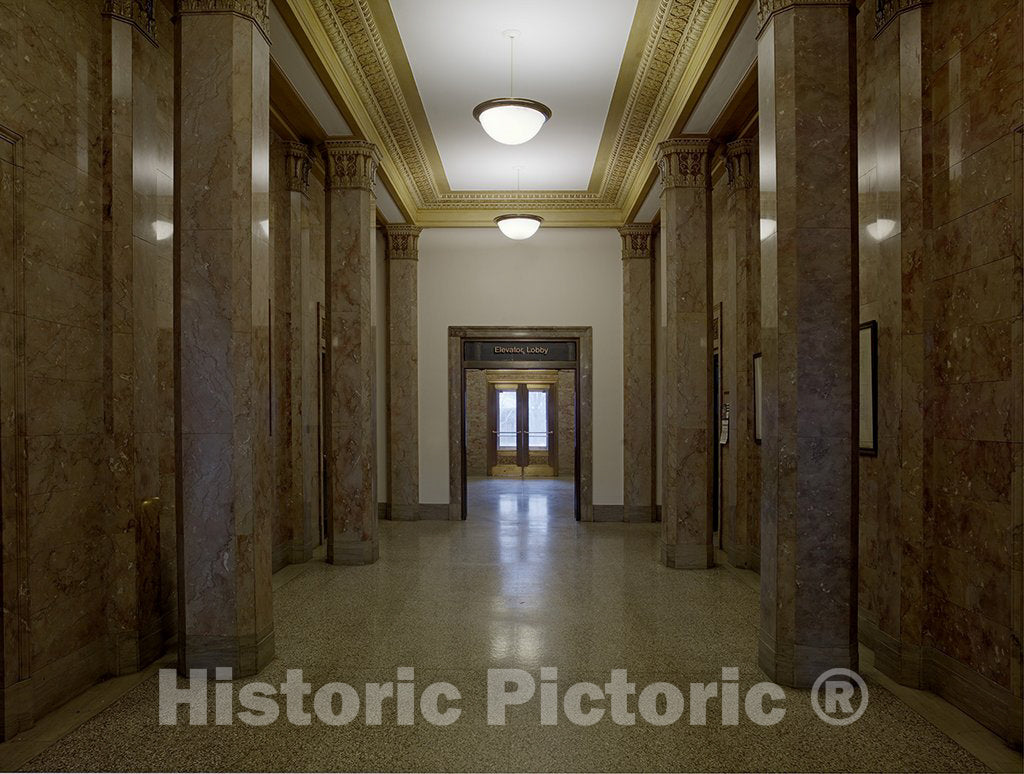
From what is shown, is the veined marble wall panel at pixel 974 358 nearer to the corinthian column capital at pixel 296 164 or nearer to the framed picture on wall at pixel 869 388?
the framed picture on wall at pixel 869 388

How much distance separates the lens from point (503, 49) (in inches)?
259

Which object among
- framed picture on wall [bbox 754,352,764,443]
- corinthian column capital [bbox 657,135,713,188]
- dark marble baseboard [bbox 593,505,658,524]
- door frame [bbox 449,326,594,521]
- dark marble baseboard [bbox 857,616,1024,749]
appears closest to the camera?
dark marble baseboard [bbox 857,616,1024,749]

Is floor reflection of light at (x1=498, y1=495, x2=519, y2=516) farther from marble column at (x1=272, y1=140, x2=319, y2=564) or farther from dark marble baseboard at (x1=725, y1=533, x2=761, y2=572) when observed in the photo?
dark marble baseboard at (x1=725, y1=533, x2=761, y2=572)

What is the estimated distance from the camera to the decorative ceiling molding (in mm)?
→ 5973

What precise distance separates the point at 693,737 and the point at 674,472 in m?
4.25

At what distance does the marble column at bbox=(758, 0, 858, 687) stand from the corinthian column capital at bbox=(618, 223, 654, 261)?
687cm

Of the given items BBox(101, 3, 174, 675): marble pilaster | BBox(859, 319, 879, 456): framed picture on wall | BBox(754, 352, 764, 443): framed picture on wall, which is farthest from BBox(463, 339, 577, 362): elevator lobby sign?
BBox(101, 3, 174, 675): marble pilaster

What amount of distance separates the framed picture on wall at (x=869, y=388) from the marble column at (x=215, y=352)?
3.83 meters

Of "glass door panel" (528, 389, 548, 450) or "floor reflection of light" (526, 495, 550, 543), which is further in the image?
"glass door panel" (528, 389, 548, 450)

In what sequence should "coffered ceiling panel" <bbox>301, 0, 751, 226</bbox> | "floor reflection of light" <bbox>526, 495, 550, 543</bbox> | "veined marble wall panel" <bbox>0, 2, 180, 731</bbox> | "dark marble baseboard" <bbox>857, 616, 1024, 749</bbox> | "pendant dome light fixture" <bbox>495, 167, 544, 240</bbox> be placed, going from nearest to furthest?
"dark marble baseboard" <bbox>857, 616, 1024, 749</bbox> < "veined marble wall panel" <bbox>0, 2, 180, 731</bbox> < "coffered ceiling panel" <bbox>301, 0, 751, 226</bbox> < "pendant dome light fixture" <bbox>495, 167, 544, 240</bbox> < "floor reflection of light" <bbox>526, 495, 550, 543</bbox>

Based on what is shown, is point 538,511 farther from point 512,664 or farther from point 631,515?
point 512,664

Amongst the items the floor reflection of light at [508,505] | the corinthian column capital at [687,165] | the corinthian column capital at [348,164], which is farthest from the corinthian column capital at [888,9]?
the floor reflection of light at [508,505]

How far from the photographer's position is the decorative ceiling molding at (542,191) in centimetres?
597

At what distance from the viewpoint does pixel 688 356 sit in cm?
779
